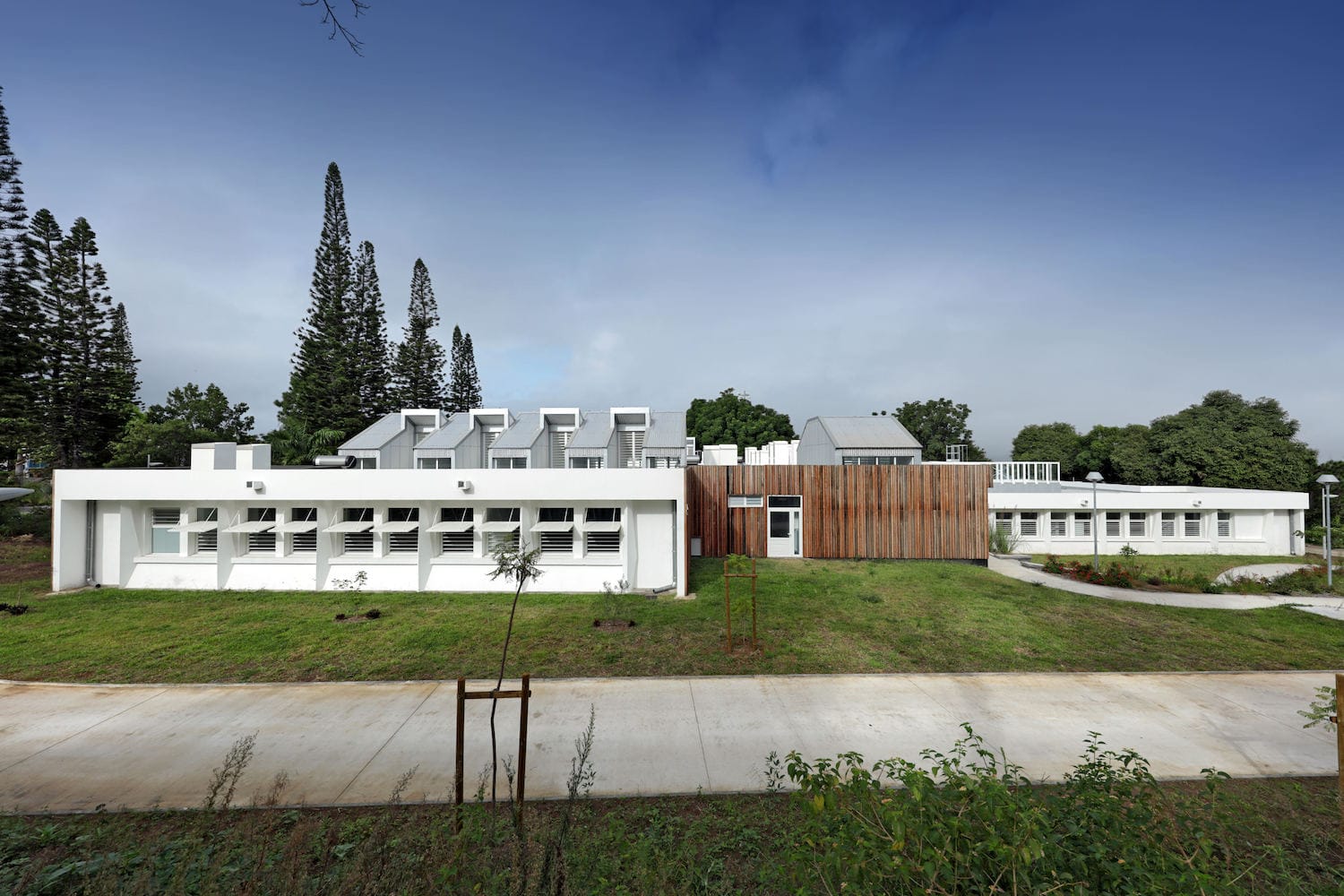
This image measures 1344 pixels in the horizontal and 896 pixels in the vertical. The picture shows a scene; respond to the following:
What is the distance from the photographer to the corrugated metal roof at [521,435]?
15289 millimetres

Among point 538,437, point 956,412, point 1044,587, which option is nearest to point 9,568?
point 538,437

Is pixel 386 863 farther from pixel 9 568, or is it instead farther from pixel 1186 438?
pixel 1186 438

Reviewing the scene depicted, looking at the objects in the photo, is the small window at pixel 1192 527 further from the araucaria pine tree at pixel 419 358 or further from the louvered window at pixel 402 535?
the araucaria pine tree at pixel 419 358

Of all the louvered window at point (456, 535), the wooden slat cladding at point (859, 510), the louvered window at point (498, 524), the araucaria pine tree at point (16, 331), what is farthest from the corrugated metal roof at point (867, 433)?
the araucaria pine tree at point (16, 331)

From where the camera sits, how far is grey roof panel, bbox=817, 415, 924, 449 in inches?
733

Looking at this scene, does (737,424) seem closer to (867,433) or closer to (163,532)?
(867,433)

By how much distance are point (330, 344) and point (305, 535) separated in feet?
56.4

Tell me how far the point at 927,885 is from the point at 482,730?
503cm

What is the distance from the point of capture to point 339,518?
11992 mm

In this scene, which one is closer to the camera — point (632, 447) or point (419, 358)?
point (632, 447)

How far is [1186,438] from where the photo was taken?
2869 cm

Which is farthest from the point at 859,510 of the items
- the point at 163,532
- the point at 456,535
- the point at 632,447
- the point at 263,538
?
the point at 163,532

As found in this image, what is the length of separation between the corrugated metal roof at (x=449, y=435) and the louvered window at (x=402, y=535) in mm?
4029

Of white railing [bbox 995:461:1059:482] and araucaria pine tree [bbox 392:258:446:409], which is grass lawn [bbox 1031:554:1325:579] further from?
araucaria pine tree [bbox 392:258:446:409]
